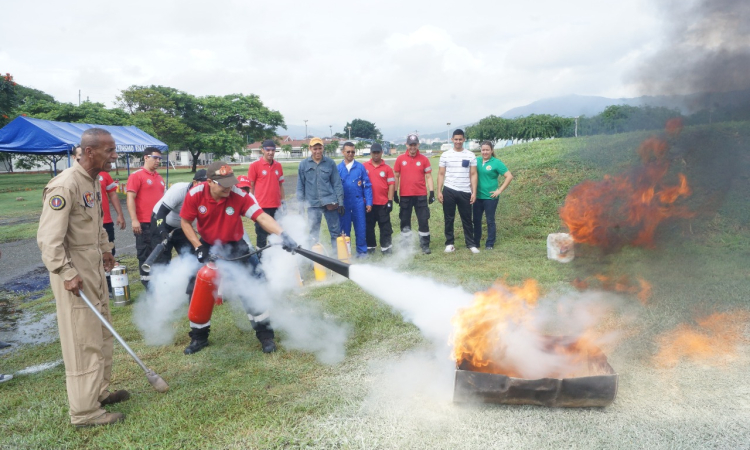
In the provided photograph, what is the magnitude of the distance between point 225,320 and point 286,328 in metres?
0.95

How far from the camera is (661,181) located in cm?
712

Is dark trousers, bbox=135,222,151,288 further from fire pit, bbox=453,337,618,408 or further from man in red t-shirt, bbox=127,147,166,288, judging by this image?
fire pit, bbox=453,337,618,408

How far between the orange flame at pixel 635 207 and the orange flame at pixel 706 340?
7.38 ft

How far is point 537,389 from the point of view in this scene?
361 cm

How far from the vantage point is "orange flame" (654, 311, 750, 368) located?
4484mm

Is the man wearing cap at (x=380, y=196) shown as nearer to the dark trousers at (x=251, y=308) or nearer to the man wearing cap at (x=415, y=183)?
the man wearing cap at (x=415, y=183)

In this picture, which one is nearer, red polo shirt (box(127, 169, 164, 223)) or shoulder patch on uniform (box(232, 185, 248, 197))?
shoulder patch on uniform (box(232, 185, 248, 197))

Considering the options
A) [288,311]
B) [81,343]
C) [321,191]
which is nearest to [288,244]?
[288,311]

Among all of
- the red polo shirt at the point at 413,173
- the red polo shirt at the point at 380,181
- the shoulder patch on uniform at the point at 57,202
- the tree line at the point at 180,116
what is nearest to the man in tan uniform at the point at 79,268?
the shoulder patch on uniform at the point at 57,202

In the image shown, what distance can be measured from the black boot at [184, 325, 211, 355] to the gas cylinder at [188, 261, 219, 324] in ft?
0.40

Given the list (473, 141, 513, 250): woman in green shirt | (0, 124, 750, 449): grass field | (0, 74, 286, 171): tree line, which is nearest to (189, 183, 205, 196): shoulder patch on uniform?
(0, 124, 750, 449): grass field

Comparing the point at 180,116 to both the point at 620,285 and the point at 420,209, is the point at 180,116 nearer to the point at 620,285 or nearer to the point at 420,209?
the point at 420,209

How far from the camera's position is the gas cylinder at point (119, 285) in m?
6.69

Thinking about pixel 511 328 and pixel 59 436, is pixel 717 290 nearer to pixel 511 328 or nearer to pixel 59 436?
pixel 511 328
